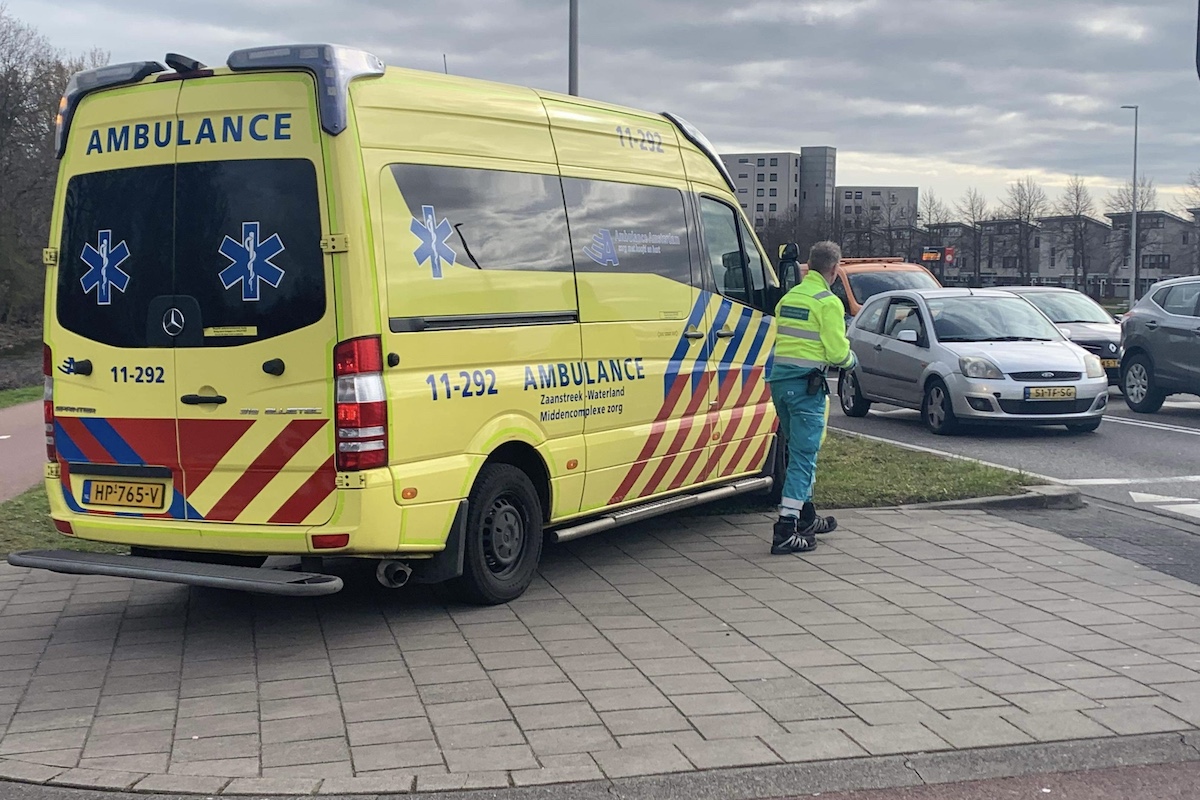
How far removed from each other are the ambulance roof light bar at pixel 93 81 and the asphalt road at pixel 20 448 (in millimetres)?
4519

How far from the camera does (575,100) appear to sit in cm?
736

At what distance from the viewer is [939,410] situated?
1438 cm

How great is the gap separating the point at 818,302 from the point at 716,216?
1138mm

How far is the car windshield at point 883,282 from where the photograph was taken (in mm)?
22156

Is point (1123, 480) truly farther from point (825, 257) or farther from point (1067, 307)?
point (1067, 307)

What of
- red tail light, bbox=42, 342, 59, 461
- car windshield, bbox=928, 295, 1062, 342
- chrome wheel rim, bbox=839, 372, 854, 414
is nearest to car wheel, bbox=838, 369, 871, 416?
chrome wheel rim, bbox=839, 372, 854, 414

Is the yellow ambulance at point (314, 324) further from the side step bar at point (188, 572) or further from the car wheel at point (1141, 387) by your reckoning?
the car wheel at point (1141, 387)

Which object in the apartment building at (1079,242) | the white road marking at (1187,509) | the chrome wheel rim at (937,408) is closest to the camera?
the white road marking at (1187,509)

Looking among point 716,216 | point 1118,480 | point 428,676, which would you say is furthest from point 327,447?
point 1118,480

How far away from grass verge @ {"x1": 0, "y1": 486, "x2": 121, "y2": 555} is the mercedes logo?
2.11m

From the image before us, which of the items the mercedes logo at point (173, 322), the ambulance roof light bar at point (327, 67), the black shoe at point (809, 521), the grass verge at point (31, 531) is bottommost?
the grass verge at point (31, 531)

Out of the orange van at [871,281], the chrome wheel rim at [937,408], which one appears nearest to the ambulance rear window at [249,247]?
the chrome wheel rim at [937,408]

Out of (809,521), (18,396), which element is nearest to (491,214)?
(809,521)

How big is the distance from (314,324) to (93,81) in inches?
70.5
